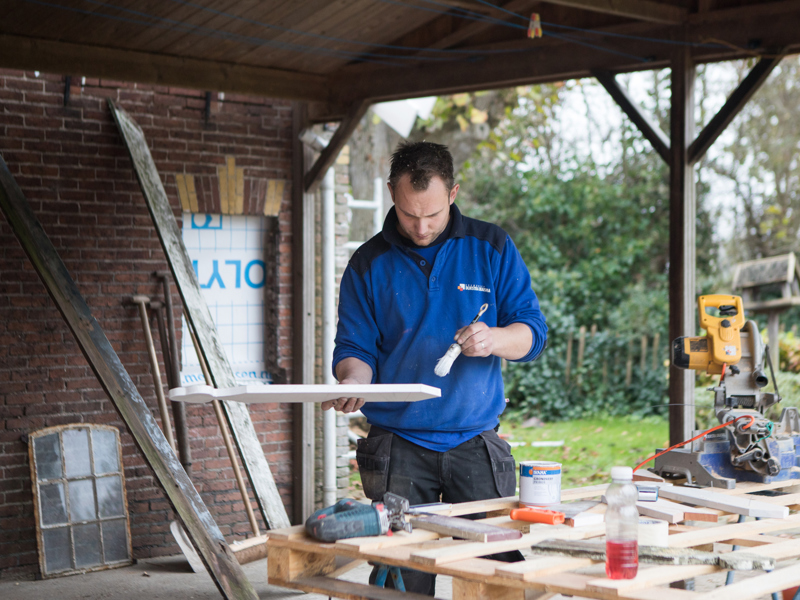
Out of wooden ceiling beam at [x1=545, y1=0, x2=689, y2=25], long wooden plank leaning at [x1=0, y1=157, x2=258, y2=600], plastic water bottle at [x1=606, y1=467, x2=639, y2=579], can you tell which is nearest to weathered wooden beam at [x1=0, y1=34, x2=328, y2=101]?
long wooden plank leaning at [x1=0, y1=157, x2=258, y2=600]

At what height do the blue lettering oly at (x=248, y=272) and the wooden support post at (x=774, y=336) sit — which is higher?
the blue lettering oly at (x=248, y=272)

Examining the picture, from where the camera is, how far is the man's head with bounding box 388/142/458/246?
279 cm

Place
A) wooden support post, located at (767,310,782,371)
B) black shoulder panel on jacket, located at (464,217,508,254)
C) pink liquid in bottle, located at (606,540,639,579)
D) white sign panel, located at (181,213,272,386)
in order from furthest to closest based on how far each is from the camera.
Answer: wooden support post, located at (767,310,782,371)
white sign panel, located at (181,213,272,386)
black shoulder panel on jacket, located at (464,217,508,254)
pink liquid in bottle, located at (606,540,639,579)

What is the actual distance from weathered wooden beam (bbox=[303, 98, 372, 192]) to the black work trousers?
332 cm

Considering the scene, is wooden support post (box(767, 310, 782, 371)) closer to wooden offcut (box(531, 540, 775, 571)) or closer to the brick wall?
the brick wall

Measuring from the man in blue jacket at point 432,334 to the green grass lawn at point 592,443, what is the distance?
207 inches

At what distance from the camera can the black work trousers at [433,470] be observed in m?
2.86

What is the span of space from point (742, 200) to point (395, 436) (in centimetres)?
1047

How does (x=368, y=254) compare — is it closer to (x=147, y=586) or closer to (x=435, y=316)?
(x=435, y=316)

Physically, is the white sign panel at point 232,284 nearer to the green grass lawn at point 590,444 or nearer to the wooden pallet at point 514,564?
the green grass lawn at point 590,444

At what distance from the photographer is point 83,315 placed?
4.23 metres

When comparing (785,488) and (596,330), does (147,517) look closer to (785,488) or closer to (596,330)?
(785,488)

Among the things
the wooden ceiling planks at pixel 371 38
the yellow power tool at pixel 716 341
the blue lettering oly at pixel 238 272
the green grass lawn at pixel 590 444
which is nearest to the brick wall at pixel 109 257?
the blue lettering oly at pixel 238 272

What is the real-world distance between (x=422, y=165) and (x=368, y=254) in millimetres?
408
